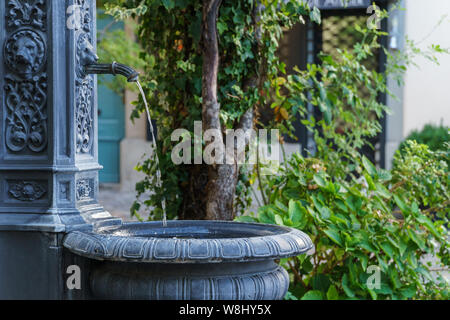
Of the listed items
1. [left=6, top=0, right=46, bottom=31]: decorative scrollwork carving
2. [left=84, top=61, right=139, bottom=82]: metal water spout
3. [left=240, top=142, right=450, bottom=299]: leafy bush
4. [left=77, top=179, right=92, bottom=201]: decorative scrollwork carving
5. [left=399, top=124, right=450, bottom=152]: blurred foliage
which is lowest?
[left=240, top=142, right=450, bottom=299]: leafy bush

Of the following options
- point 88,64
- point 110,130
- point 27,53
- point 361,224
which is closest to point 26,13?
point 27,53

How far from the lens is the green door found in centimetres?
1199

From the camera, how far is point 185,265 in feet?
8.29

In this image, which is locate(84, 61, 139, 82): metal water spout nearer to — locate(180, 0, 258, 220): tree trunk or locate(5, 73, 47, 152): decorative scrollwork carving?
locate(5, 73, 47, 152): decorative scrollwork carving

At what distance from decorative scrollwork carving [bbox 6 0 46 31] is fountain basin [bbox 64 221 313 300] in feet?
3.03

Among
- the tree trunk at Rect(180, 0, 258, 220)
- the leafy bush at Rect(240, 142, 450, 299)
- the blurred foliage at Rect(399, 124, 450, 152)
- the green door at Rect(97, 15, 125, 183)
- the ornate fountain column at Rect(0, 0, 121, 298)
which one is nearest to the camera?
the ornate fountain column at Rect(0, 0, 121, 298)

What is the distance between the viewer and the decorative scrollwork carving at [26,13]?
9.38 ft

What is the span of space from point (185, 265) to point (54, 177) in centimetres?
71

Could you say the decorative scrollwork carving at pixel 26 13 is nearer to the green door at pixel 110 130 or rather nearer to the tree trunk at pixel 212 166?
the tree trunk at pixel 212 166

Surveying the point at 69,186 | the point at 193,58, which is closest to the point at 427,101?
the point at 193,58

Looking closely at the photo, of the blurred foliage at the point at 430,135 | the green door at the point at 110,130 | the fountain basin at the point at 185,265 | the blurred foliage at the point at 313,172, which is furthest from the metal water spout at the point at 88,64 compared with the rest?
the green door at the point at 110,130

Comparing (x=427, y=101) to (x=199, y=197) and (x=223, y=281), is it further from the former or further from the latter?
(x=223, y=281)

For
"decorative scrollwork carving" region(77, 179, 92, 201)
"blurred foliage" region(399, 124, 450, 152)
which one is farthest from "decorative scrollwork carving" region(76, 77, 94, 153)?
"blurred foliage" region(399, 124, 450, 152)

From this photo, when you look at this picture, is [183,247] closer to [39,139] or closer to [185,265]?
[185,265]
